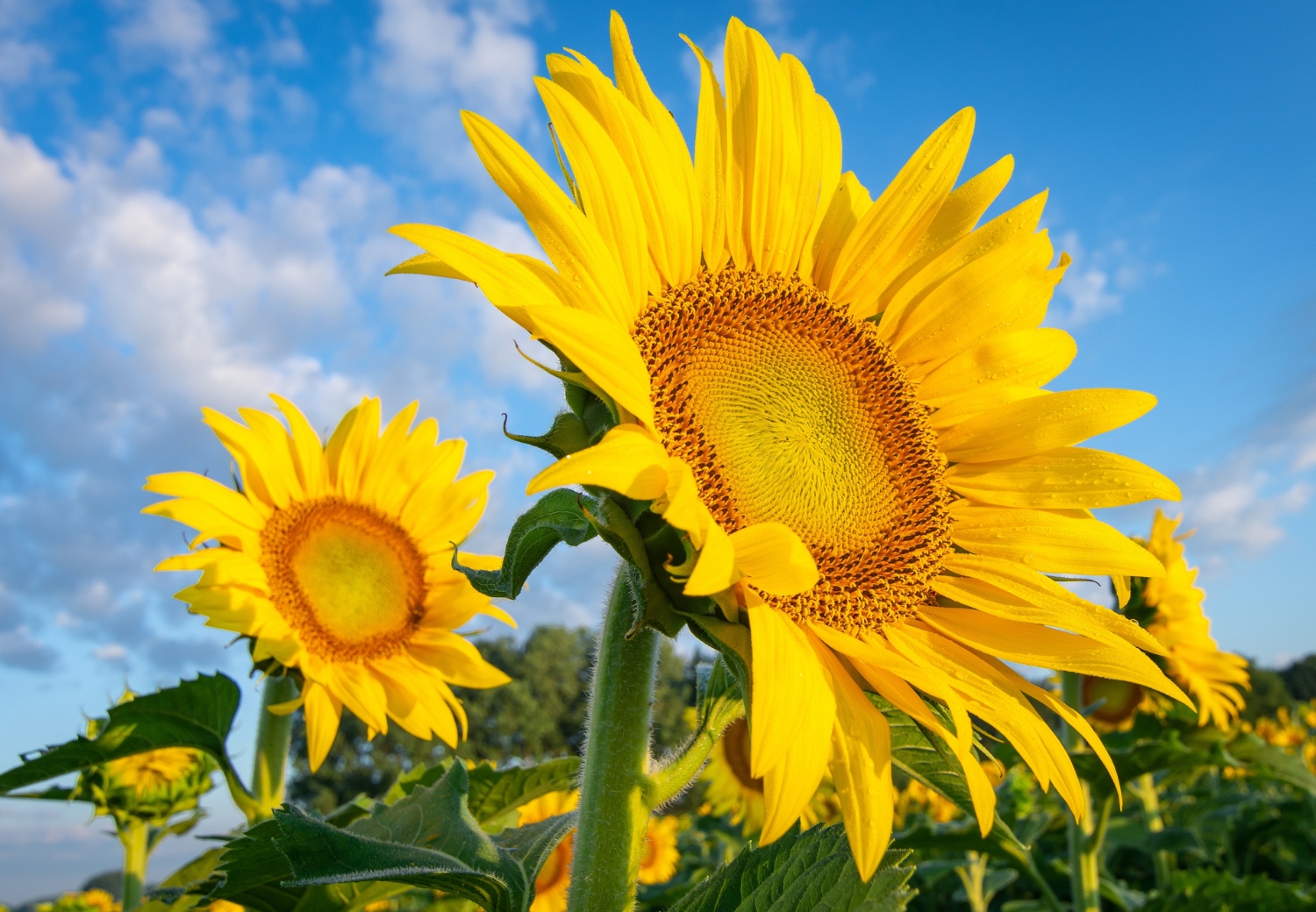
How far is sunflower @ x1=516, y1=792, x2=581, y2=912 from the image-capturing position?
11.1 ft

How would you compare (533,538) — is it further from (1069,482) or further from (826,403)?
(1069,482)

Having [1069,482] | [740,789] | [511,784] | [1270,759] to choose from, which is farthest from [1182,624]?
[511,784]

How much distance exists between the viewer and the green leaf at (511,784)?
2413 millimetres

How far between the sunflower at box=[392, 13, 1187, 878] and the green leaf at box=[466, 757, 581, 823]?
1.06 meters

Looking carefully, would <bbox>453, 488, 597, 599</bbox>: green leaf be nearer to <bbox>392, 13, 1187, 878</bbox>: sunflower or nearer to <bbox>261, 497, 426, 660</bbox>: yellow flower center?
<bbox>392, 13, 1187, 878</bbox>: sunflower

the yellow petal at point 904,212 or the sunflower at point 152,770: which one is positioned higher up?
the yellow petal at point 904,212

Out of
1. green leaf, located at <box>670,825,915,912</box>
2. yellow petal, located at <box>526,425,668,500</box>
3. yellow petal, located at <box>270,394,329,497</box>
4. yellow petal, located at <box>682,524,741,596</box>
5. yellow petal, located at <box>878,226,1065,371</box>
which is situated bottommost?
green leaf, located at <box>670,825,915,912</box>

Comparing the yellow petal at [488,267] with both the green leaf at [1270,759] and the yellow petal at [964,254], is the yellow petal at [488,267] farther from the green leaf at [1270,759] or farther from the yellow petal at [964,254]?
the green leaf at [1270,759]

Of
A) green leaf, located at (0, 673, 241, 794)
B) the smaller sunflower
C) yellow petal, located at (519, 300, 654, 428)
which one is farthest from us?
the smaller sunflower

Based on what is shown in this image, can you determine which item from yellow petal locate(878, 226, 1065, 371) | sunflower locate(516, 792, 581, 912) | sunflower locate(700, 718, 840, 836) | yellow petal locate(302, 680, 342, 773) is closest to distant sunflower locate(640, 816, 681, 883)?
sunflower locate(700, 718, 840, 836)

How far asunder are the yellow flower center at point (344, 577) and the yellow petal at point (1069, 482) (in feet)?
7.85

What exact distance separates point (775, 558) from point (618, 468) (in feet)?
0.94

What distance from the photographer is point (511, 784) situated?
2459mm

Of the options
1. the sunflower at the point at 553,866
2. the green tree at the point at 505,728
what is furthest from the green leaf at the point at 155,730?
the green tree at the point at 505,728
